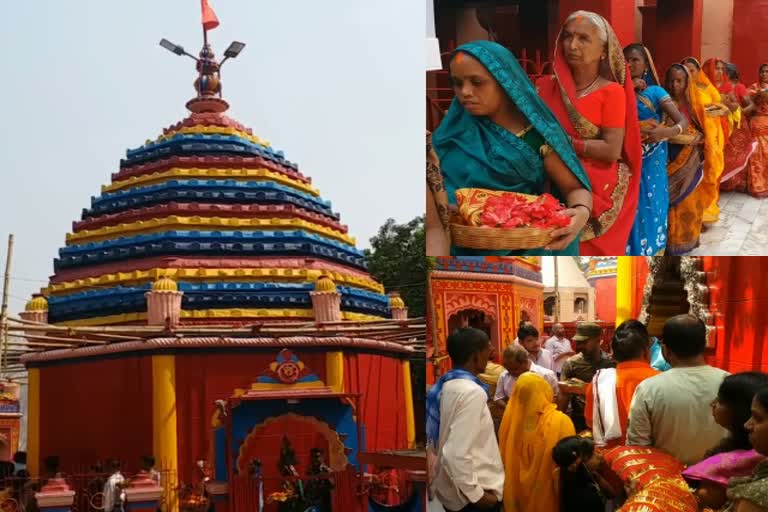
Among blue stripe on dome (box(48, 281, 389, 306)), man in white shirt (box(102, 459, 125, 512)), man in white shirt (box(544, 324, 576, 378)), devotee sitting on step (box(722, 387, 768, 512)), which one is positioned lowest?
man in white shirt (box(102, 459, 125, 512))

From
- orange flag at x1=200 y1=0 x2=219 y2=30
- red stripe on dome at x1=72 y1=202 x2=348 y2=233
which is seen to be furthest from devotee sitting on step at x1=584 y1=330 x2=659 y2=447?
orange flag at x1=200 y1=0 x2=219 y2=30

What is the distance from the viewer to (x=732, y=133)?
5.33 metres

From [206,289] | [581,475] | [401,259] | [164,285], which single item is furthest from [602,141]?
[401,259]

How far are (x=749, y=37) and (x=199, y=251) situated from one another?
11.4 m

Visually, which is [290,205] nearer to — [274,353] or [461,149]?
[274,353]

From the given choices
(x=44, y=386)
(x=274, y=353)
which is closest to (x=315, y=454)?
(x=274, y=353)

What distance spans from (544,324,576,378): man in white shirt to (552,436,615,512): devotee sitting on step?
1.89ft

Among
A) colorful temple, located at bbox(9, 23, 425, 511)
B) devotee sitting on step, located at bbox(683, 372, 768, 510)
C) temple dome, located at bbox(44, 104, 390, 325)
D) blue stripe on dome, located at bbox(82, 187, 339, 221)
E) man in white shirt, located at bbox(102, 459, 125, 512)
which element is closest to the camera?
devotee sitting on step, located at bbox(683, 372, 768, 510)

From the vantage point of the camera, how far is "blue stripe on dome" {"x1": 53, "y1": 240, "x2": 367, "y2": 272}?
612 inches

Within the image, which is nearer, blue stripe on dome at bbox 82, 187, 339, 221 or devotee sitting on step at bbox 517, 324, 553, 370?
devotee sitting on step at bbox 517, 324, 553, 370

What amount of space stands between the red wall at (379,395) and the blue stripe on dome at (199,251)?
2.11m

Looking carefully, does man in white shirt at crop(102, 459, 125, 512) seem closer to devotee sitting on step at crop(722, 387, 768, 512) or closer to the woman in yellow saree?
the woman in yellow saree

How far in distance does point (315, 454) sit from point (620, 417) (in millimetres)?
7186

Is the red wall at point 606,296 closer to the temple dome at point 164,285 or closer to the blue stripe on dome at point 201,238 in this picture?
the temple dome at point 164,285
